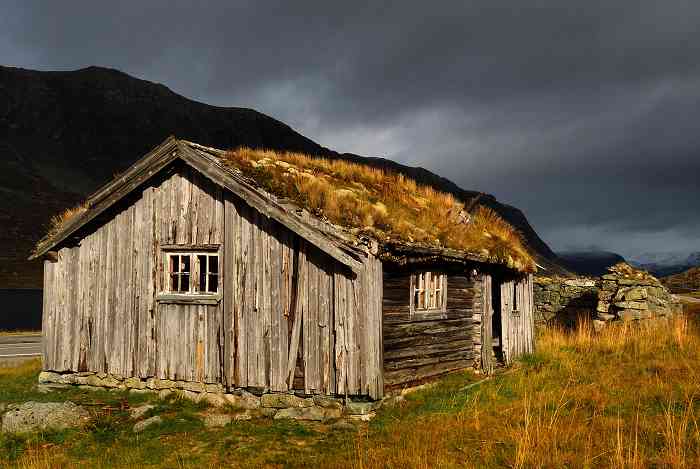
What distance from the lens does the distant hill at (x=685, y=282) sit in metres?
41.0

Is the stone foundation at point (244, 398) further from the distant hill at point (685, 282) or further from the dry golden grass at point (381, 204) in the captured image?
the distant hill at point (685, 282)

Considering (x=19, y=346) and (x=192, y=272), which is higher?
(x=192, y=272)

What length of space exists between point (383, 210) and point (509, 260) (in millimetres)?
3997

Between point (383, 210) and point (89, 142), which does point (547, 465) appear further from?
point (89, 142)

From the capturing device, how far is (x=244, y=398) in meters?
9.94

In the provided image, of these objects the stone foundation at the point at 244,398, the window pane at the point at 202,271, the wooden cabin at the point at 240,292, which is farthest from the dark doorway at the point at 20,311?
the window pane at the point at 202,271

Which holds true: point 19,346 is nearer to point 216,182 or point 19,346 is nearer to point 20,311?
point 216,182

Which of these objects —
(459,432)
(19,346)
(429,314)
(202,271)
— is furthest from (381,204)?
(19,346)

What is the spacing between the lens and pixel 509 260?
42.6 feet

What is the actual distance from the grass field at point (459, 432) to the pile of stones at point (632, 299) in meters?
6.05

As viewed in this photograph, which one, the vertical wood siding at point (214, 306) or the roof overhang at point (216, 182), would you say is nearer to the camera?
the roof overhang at point (216, 182)

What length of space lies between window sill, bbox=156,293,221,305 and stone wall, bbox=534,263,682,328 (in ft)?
43.3

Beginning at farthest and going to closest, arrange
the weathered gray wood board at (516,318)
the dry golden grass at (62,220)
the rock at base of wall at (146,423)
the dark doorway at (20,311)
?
the dark doorway at (20,311), the weathered gray wood board at (516,318), the dry golden grass at (62,220), the rock at base of wall at (146,423)

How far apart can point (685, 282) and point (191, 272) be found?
44213mm
